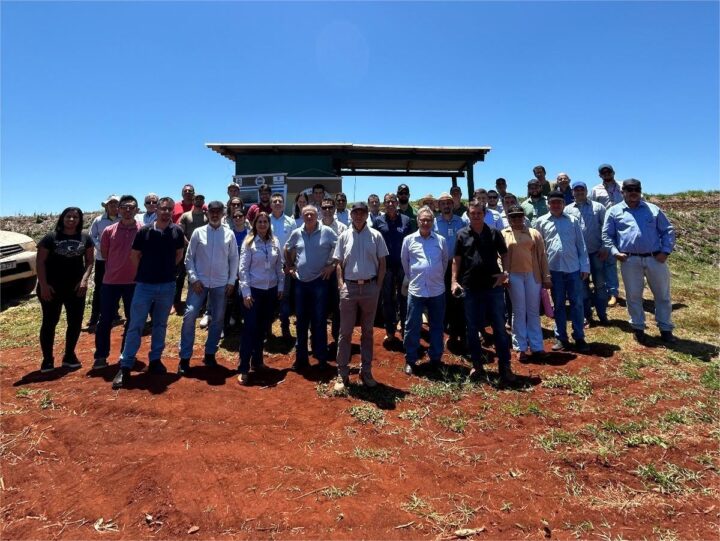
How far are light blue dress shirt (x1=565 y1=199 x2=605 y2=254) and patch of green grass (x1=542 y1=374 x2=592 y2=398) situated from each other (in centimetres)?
302

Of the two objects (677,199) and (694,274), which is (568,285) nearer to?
(694,274)

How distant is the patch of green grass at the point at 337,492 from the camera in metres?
2.82

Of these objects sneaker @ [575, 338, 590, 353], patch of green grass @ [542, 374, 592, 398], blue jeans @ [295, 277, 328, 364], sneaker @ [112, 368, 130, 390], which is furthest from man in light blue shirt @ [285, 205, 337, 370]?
sneaker @ [575, 338, 590, 353]

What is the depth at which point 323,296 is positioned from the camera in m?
5.25

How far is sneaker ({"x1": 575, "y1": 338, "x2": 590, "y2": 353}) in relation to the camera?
583cm

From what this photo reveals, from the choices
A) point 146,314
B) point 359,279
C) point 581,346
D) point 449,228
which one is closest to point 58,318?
point 146,314

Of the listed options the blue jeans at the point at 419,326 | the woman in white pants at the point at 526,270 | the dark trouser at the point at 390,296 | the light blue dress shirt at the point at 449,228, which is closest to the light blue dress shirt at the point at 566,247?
the woman in white pants at the point at 526,270

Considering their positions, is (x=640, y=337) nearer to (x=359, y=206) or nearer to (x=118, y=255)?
(x=359, y=206)

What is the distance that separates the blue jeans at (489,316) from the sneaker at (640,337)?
2.69 m

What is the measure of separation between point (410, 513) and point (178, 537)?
Answer: 1547mm

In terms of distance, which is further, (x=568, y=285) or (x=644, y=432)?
(x=568, y=285)

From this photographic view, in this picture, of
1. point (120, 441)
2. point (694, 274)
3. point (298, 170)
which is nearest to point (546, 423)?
point (120, 441)

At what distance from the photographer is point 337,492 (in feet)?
9.37

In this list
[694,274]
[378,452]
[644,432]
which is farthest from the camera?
[694,274]
